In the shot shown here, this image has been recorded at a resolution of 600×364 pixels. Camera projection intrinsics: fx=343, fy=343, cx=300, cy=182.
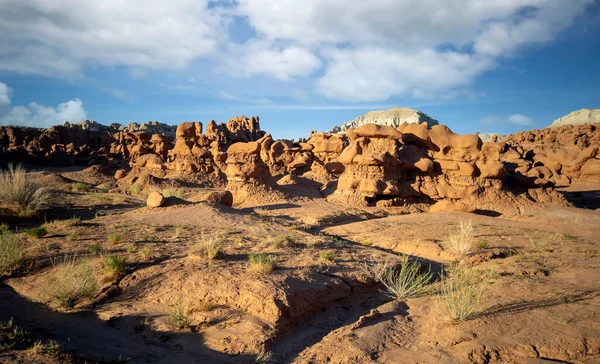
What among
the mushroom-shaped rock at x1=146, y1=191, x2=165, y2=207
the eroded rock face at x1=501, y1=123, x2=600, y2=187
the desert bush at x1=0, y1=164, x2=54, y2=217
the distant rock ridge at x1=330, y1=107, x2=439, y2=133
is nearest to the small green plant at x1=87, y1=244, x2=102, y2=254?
the mushroom-shaped rock at x1=146, y1=191, x2=165, y2=207

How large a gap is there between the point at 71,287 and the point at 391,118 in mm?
122687

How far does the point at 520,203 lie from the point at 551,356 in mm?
15988

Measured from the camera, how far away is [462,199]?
706 inches

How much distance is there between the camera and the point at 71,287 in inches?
221

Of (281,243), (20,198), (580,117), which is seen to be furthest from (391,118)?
(281,243)

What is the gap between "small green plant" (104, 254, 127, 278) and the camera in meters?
6.50

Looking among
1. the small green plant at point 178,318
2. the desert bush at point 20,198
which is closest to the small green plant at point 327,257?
the small green plant at point 178,318

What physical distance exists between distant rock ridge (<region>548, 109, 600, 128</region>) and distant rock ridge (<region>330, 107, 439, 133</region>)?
34.7 meters

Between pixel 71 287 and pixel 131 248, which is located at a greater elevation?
pixel 131 248

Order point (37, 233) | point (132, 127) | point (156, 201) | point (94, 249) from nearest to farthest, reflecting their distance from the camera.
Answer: point (94, 249), point (37, 233), point (156, 201), point (132, 127)

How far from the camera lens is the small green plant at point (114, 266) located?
21.3 ft

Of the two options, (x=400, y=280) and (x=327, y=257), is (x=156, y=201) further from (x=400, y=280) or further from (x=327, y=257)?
(x=400, y=280)

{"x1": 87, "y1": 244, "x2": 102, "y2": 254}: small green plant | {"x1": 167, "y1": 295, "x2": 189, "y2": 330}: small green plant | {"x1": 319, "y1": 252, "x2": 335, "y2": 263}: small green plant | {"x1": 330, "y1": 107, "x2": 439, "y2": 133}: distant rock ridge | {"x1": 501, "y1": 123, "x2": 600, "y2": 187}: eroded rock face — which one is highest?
{"x1": 330, "y1": 107, "x2": 439, "y2": 133}: distant rock ridge

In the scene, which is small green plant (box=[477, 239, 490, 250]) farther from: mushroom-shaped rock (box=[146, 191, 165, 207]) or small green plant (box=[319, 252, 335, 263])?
mushroom-shaped rock (box=[146, 191, 165, 207])
